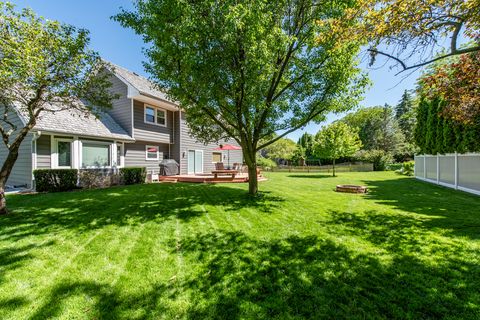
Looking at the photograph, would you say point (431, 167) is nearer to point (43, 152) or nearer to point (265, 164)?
point (265, 164)

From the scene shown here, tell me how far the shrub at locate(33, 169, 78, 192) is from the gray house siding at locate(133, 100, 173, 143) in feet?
15.4

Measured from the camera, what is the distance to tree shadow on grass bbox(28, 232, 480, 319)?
8.09 ft

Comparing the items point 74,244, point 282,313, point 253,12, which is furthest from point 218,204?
point 253,12

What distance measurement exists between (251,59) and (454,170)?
1314 cm

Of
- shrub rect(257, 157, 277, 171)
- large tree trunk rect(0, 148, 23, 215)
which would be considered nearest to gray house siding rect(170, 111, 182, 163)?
large tree trunk rect(0, 148, 23, 215)

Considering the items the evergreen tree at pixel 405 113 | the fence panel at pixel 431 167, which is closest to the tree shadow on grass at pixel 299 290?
the fence panel at pixel 431 167

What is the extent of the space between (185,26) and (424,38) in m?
5.45

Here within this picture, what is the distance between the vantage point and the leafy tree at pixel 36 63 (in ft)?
16.3

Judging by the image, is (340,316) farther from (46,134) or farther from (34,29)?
(46,134)

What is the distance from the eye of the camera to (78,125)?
11.5 metres

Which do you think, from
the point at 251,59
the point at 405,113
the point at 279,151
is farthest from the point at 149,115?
the point at 405,113

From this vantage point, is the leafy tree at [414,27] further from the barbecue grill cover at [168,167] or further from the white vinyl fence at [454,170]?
the barbecue grill cover at [168,167]

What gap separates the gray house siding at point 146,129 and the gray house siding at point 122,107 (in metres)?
0.30

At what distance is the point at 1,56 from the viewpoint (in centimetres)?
522
